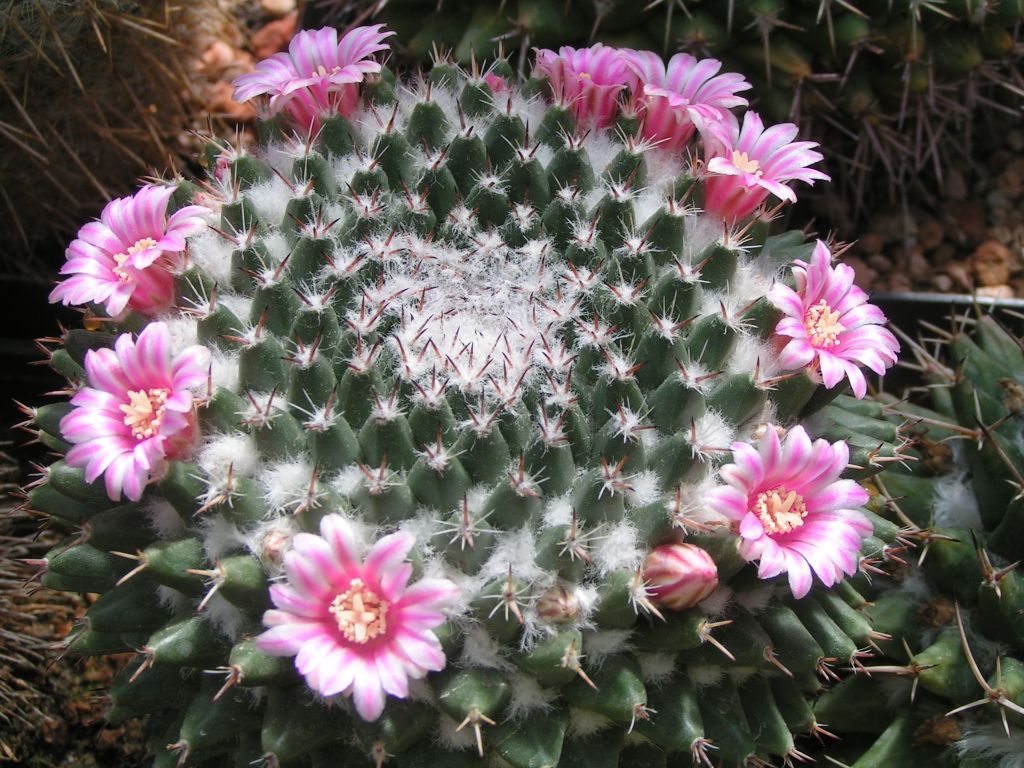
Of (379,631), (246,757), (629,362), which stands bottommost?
(246,757)

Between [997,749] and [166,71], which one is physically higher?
[166,71]

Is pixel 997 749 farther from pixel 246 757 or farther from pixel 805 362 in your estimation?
pixel 246 757

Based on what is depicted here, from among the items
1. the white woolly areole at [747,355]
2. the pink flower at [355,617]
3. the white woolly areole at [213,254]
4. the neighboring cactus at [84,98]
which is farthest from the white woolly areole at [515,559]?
the neighboring cactus at [84,98]

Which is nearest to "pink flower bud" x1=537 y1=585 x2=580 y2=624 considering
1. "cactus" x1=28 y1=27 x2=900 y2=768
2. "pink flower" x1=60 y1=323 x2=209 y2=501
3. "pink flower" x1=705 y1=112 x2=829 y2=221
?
"cactus" x1=28 y1=27 x2=900 y2=768

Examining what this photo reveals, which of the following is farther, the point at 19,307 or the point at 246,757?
the point at 19,307

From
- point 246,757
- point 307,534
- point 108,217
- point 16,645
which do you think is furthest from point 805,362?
point 16,645

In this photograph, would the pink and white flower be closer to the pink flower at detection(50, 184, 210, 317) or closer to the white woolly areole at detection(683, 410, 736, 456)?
the pink flower at detection(50, 184, 210, 317)

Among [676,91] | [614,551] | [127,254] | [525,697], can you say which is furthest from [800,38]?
[525,697]

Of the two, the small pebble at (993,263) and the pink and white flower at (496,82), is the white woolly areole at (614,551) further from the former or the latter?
the small pebble at (993,263)
